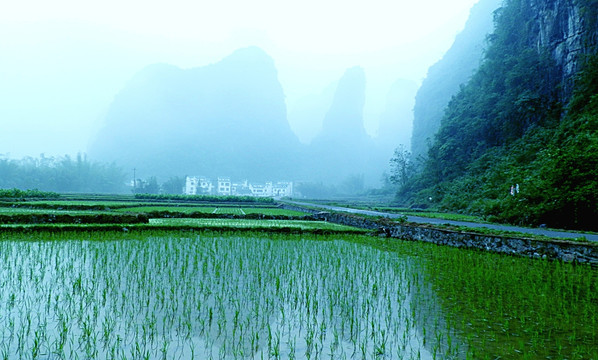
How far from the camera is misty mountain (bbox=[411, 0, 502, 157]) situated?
69.8m

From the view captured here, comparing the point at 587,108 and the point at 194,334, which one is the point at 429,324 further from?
the point at 587,108

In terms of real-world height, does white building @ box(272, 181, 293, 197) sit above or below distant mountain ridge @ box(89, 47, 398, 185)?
below

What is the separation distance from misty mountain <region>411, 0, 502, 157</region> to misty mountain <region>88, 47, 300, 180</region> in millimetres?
67489

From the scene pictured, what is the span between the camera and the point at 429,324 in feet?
13.9

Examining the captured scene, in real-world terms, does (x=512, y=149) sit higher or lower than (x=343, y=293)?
higher

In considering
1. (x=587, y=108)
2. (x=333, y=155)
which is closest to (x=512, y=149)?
(x=587, y=108)

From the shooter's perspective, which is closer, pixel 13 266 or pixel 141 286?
pixel 141 286

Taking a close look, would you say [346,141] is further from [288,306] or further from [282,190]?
[288,306]

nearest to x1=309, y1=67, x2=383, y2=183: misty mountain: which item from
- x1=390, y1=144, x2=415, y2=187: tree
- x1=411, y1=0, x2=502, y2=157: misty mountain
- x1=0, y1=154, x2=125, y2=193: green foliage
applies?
x1=411, y1=0, x2=502, y2=157: misty mountain

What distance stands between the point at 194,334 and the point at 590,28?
1162 inches

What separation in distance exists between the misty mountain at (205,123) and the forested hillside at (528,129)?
101m

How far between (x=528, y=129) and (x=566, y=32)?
7.26 m

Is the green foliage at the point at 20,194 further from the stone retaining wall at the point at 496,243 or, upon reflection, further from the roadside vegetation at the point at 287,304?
the stone retaining wall at the point at 496,243

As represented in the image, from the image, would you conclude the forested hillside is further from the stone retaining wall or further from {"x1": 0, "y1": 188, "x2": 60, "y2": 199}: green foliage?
{"x1": 0, "y1": 188, "x2": 60, "y2": 199}: green foliage
